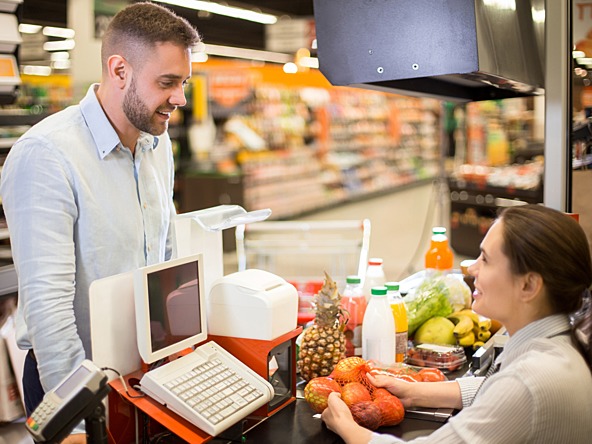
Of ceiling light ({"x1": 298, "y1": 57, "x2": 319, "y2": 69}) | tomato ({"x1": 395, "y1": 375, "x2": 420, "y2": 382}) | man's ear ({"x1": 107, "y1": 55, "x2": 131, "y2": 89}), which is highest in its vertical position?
ceiling light ({"x1": 298, "y1": 57, "x2": 319, "y2": 69})

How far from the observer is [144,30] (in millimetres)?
2400

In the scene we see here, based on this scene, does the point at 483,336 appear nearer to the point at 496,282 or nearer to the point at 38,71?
the point at 496,282

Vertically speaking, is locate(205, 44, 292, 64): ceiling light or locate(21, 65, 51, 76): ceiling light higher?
locate(205, 44, 292, 64): ceiling light

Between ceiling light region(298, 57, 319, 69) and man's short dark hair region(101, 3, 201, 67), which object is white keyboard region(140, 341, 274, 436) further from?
ceiling light region(298, 57, 319, 69)

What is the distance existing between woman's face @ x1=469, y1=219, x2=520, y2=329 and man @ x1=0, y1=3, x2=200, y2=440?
3.81 ft

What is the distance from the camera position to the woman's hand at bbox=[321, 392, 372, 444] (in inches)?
76.4

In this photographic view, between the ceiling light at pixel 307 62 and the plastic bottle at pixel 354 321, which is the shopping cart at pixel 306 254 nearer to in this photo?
the plastic bottle at pixel 354 321

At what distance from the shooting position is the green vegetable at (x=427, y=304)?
295 cm

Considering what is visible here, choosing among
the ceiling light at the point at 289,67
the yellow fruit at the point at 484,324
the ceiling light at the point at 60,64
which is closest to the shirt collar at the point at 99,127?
the yellow fruit at the point at 484,324

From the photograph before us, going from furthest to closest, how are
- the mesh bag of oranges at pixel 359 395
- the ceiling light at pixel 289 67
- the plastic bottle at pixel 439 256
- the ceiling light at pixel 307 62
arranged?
1. the ceiling light at pixel 307 62
2. the ceiling light at pixel 289 67
3. the plastic bottle at pixel 439 256
4. the mesh bag of oranges at pixel 359 395

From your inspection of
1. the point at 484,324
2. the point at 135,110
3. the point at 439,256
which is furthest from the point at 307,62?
the point at 135,110

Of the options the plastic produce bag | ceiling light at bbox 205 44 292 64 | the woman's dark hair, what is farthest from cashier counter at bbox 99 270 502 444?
ceiling light at bbox 205 44 292 64

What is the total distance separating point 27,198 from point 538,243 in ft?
4.72

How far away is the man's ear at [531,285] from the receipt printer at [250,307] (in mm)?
735
